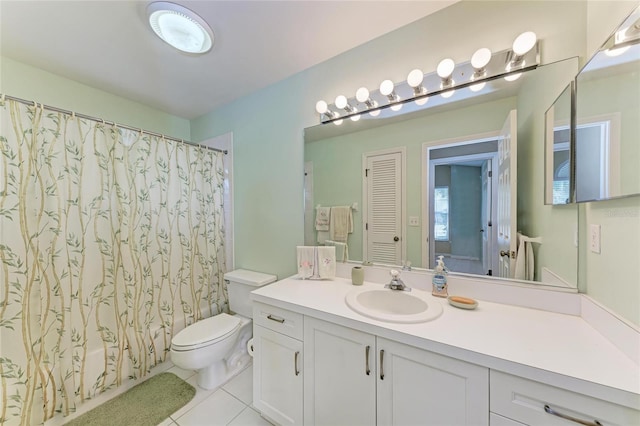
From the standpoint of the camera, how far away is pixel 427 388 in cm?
83

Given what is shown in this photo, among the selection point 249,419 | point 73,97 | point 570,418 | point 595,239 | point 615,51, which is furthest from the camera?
point 73,97

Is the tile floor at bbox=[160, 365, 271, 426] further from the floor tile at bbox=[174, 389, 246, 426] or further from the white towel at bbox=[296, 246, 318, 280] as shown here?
the white towel at bbox=[296, 246, 318, 280]

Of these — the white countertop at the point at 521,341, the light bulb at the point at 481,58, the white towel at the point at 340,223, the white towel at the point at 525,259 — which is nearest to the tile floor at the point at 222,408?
the white countertop at the point at 521,341

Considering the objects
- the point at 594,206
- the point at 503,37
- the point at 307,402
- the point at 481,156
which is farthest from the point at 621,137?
the point at 307,402

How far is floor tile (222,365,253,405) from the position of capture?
152 cm

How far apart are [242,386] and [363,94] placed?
7.33 ft

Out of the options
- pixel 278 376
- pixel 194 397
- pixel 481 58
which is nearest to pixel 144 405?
pixel 194 397

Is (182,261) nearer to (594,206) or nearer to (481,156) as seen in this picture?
(481,156)

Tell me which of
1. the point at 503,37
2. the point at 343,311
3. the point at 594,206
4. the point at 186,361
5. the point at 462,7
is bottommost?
the point at 186,361

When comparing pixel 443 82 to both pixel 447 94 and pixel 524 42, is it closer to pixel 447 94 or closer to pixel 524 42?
pixel 447 94

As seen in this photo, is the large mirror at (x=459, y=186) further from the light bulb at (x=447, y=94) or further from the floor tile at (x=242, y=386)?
the floor tile at (x=242, y=386)

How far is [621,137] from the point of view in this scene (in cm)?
74

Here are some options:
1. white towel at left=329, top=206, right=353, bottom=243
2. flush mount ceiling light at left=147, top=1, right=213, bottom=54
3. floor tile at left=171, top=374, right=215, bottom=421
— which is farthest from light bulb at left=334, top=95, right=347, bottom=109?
floor tile at left=171, top=374, right=215, bottom=421

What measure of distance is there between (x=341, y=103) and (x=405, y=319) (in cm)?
137
